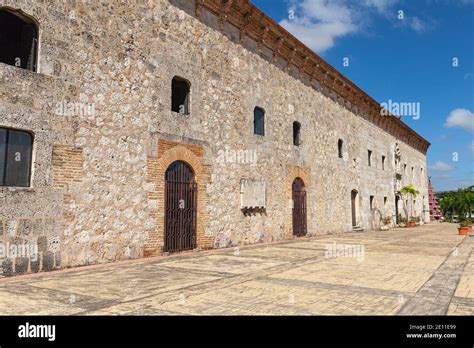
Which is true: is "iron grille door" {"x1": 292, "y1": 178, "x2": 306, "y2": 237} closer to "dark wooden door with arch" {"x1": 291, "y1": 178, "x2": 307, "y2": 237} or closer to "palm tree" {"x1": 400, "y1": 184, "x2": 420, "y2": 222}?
"dark wooden door with arch" {"x1": 291, "y1": 178, "x2": 307, "y2": 237}

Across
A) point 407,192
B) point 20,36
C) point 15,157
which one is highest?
point 20,36

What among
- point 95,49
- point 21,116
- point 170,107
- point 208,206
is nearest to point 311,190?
point 208,206

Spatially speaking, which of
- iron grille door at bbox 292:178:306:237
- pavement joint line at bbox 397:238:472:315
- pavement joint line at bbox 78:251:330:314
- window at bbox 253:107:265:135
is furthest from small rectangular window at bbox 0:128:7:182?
iron grille door at bbox 292:178:306:237

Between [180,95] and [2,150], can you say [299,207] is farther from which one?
[2,150]

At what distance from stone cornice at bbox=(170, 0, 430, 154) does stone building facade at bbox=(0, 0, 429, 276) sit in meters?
0.06

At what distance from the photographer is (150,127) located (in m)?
9.03

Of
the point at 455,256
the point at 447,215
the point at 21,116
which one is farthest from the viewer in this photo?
the point at 447,215

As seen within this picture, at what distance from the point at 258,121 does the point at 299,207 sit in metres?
4.21

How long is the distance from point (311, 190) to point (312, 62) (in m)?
5.59

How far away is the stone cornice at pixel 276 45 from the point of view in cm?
1148

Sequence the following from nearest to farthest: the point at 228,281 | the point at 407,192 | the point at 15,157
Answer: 1. the point at 228,281
2. the point at 15,157
3. the point at 407,192

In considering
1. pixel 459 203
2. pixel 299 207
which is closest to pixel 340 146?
pixel 299 207

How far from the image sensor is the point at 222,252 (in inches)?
400
